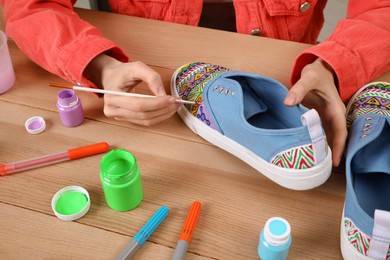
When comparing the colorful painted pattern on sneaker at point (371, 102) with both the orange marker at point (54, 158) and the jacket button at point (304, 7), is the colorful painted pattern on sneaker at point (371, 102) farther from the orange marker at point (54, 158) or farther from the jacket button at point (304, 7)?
the orange marker at point (54, 158)

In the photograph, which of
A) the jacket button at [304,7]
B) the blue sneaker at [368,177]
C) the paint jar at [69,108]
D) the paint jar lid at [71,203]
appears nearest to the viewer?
the blue sneaker at [368,177]

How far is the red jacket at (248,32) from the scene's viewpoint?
2.62 ft

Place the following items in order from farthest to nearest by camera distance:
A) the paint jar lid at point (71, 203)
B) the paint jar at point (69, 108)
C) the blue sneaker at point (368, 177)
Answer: the paint jar at point (69, 108) → the paint jar lid at point (71, 203) → the blue sneaker at point (368, 177)

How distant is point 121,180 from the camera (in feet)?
2.02

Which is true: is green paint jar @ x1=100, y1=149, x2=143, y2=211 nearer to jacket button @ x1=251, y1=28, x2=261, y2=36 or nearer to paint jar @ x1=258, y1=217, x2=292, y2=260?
paint jar @ x1=258, y1=217, x2=292, y2=260

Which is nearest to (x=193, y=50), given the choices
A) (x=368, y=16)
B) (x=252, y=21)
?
(x=252, y=21)

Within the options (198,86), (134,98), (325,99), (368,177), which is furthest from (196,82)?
(368,177)

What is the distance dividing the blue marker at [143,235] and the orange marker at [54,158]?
0.17 meters

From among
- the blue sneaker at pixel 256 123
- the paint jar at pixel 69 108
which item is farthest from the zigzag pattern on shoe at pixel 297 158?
the paint jar at pixel 69 108

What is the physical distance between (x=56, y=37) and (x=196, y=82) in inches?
11.4

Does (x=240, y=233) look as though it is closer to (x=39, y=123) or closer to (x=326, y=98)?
(x=326, y=98)

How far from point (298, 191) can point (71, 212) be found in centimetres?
36

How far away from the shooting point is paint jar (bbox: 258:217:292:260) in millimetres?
560

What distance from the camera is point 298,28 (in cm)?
103
